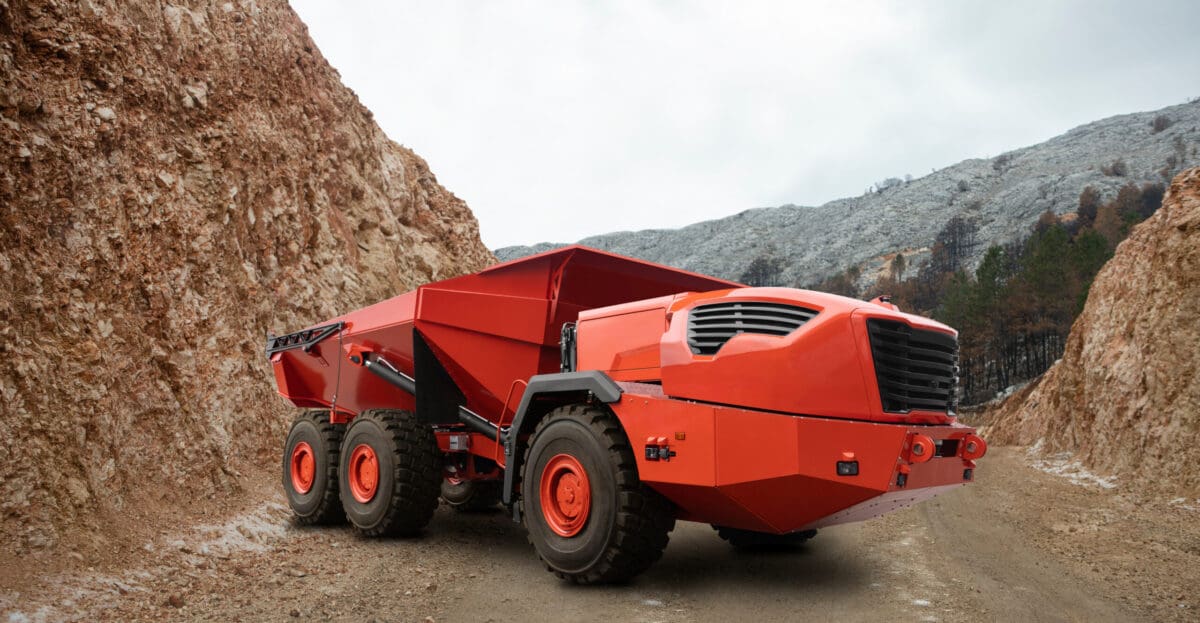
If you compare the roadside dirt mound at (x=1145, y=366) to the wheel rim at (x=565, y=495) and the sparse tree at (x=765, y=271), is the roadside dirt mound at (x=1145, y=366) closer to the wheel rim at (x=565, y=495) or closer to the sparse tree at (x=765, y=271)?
the wheel rim at (x=565, y=495)

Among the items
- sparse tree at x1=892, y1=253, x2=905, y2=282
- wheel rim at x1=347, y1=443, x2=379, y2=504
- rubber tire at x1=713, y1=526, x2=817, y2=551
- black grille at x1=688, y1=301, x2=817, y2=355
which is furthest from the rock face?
sparse tree at x1=892, y1=253, x2=905, y2=282

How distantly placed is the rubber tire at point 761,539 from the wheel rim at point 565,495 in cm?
191

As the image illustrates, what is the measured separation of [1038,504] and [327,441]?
9.68m

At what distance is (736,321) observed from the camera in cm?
544

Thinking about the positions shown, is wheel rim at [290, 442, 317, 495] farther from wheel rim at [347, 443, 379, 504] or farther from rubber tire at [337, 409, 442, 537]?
rubber tire at [337, 409, 442, 537]

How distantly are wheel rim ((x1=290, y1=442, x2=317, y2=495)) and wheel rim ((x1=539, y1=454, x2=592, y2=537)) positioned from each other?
155 inches

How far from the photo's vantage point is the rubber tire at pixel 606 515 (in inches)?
221

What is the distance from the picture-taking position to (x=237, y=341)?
37.9 ft

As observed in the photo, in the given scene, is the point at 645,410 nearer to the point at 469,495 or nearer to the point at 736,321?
the point at 736,321

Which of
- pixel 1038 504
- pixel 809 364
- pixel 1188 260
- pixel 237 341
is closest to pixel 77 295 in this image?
pixel 237 341

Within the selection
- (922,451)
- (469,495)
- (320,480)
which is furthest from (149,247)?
(922,451)

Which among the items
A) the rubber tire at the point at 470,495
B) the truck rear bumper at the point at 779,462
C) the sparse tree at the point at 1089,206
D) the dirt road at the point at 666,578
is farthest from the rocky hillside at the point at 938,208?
the truck rear bumper at the point at 779,462

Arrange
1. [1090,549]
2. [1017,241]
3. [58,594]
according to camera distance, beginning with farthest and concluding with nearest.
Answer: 1. [1017,241]
2. [1090,549]
3. [58,594]

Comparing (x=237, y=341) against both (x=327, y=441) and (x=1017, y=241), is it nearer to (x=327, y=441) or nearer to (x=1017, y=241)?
(x=327, y=441)
